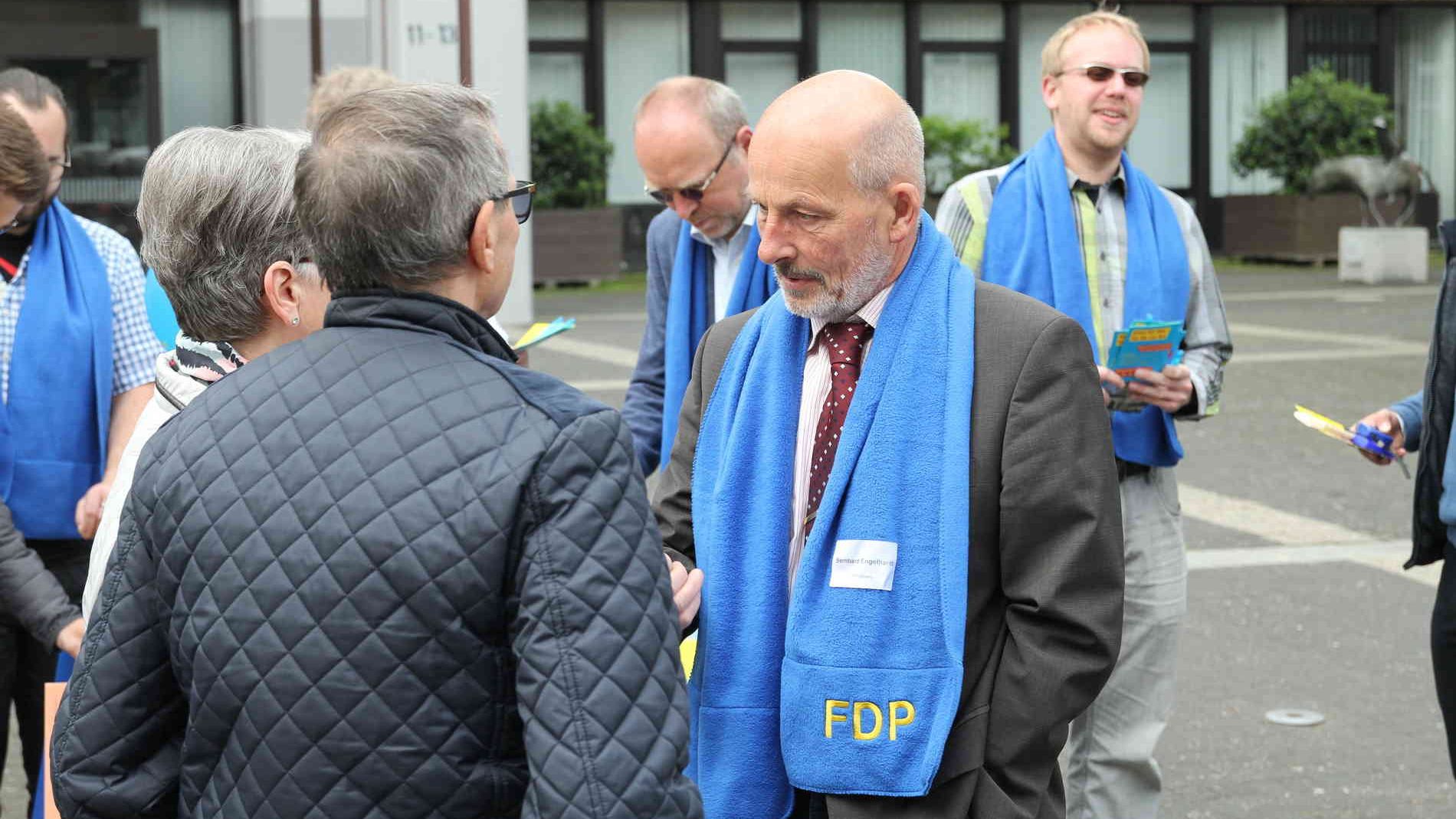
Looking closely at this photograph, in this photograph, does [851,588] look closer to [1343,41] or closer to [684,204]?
[684,204]

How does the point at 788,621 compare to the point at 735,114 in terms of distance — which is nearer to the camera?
the point at 788,621

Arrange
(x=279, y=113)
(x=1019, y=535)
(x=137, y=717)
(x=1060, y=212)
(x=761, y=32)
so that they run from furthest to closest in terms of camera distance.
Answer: (x=761, y=32), (x=279, y=113), (x=1060, y=212), (x=1019, y=535), (x=137, y=717)

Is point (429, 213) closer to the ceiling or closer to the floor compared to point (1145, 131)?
closer to the floor

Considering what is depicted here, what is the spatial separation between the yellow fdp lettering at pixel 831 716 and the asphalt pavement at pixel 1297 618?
2714 mm

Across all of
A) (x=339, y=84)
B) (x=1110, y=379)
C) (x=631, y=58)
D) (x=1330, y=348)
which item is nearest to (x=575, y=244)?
(x=631, y=58)

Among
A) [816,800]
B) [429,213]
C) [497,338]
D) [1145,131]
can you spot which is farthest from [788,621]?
→ [1145,131]

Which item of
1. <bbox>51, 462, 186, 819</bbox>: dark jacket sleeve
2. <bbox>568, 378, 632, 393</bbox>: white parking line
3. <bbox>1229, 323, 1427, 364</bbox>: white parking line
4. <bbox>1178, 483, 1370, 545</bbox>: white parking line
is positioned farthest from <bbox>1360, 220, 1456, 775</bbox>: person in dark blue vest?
<bbox>1229, 323, 1427, 364</bbox>: white parking line

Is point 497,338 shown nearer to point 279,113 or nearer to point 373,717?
point 373,717

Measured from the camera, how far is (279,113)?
18.3m

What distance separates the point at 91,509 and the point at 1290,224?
943 inches

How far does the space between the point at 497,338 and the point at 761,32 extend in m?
26.1

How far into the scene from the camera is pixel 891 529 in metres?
2.52

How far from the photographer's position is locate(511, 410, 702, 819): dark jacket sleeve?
1.82 meters

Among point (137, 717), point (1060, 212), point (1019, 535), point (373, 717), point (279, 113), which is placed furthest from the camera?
point (279, 113)
